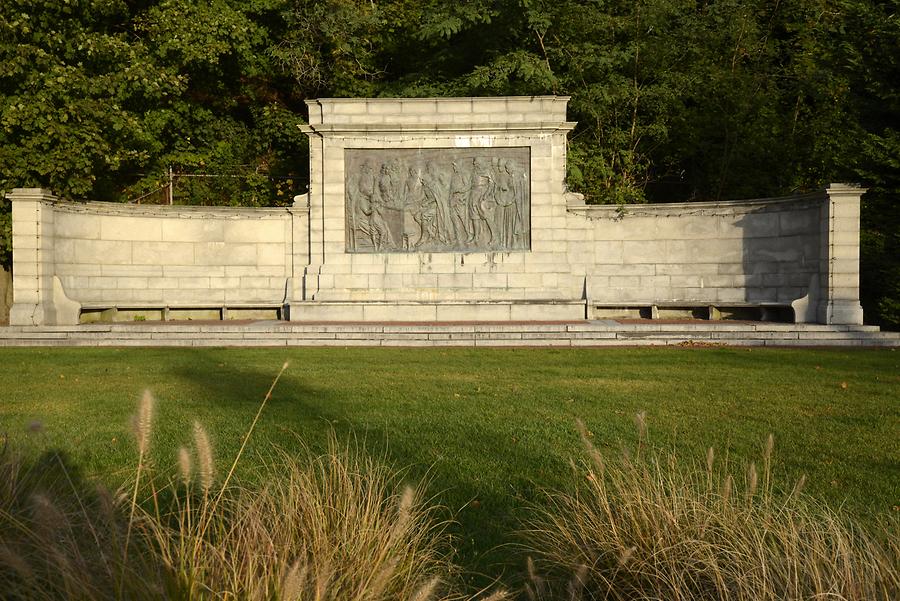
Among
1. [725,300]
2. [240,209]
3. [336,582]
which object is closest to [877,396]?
[336,582]

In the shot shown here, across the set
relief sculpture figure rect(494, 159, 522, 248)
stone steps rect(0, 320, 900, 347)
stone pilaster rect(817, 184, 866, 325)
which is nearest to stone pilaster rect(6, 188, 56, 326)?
stone steps rect(0, 320, 900, 347)

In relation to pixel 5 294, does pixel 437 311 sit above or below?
below

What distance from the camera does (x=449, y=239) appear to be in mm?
21734

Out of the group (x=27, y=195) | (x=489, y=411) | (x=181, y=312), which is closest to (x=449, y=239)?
(x=181, y=312)

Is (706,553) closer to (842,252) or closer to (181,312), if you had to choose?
(842,252)

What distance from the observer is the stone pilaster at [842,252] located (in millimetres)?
18453

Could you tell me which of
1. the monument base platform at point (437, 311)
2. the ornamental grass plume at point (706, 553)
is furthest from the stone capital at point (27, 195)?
the ornamental grass plume at point (706, 553)

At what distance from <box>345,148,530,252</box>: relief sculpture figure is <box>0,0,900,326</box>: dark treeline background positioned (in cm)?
400

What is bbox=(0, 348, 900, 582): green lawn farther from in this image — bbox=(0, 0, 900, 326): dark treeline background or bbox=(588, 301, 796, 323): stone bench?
bbox=(0, 0, 900, 326): dark treeline background

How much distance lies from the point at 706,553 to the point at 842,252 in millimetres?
17188

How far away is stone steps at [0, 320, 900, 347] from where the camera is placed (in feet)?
53.9

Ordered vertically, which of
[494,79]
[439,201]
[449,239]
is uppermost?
[494,79]

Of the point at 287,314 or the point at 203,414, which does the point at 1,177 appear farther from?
the point at 203,414

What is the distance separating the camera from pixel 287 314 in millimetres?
21734
